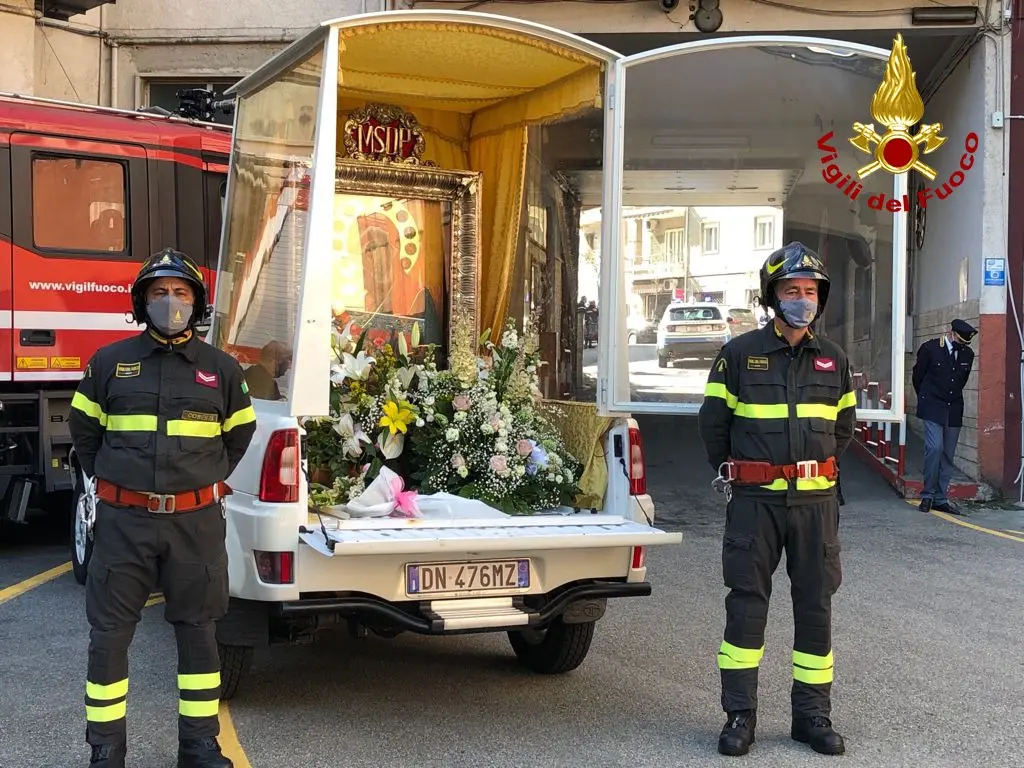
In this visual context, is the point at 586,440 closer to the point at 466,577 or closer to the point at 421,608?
the point at 466,577

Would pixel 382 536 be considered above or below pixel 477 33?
below

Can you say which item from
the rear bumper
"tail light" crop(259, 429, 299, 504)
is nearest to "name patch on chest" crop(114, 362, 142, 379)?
"tail light" crop(259, 429, 299, 504)

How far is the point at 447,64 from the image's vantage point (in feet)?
20.8

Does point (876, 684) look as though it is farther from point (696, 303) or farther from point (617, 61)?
point (617, 61)

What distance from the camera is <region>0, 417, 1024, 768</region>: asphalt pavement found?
4.45 metres

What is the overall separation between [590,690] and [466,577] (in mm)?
1080

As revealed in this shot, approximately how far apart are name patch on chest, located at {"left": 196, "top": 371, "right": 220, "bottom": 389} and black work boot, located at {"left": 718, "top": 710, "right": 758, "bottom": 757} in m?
2.37

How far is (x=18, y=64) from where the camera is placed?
→ 42.2 ft

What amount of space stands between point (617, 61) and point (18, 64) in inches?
382

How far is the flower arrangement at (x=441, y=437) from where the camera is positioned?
5.53m

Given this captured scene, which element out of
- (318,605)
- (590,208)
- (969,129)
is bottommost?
(318,605)

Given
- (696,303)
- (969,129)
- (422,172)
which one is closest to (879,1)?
(969,129)

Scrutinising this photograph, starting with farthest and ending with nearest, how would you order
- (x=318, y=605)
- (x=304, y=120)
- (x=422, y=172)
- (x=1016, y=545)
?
1. (x=1016, y=545)
2. (x=422, y=172)
3. (x=304, y=120)
4. (x=318, y=605)

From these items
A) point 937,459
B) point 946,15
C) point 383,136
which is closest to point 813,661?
point 383,136
